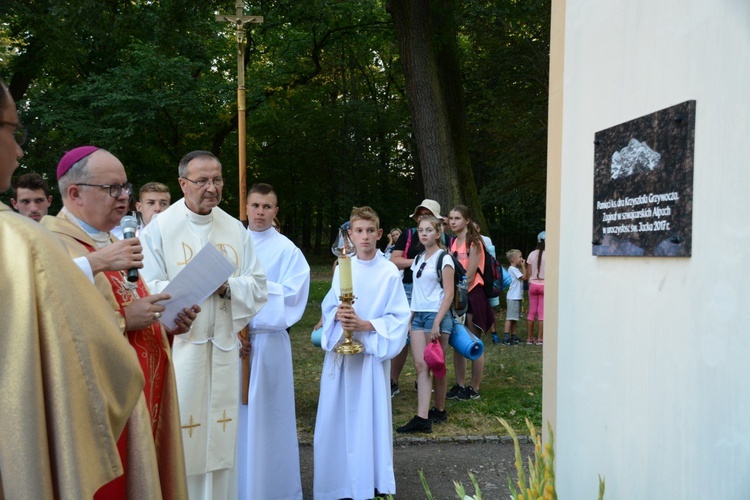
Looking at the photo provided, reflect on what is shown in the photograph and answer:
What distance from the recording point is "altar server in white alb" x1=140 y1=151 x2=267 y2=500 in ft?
14.1

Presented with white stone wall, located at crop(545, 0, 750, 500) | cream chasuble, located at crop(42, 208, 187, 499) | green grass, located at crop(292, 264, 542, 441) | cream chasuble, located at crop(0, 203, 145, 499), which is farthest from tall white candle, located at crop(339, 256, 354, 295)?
cream chasuble, located at crop(0, 203, 145, 499)

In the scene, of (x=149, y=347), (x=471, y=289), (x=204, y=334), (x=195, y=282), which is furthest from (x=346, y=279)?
(x=471, y=289)

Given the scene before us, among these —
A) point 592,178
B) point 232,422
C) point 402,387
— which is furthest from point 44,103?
point 592,178

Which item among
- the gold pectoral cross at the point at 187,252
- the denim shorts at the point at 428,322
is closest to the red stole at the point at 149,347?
the gold pectoral cross at the point at 187,252

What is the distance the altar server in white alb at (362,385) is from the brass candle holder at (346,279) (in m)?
0.09

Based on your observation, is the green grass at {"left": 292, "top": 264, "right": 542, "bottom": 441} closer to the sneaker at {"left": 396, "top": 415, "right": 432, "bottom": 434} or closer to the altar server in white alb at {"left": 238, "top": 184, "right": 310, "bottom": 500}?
the sneaker at {"left": 396, "top": 415, "right": 432, "bottom": 434}

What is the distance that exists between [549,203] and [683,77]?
56.9 inches

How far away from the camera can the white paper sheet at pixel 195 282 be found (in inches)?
148

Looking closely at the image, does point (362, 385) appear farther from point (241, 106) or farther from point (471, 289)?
point (471, 289)

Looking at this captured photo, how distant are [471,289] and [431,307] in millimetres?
2273

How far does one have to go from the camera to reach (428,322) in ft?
24.3

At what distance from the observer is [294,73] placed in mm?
24156

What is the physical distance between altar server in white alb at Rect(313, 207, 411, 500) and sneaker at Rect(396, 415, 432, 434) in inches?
64.6

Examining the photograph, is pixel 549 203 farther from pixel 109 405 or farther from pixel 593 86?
pixel 109 405
